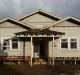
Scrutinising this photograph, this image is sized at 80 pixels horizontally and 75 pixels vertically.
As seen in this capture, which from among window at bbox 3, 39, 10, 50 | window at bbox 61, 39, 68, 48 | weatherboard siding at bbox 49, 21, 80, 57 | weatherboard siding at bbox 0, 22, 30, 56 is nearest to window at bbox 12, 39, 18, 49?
weatherboard siding at bbox 0, 22, 30, 56

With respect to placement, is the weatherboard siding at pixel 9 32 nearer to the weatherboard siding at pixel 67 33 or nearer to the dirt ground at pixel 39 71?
the weatherboard siding at pixel 67 33

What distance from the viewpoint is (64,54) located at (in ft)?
101

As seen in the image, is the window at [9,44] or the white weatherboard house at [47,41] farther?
the window at [9,44]

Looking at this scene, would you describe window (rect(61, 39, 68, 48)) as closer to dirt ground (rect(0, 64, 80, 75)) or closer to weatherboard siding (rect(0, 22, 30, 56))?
weatherboard siding (rect(0, 22, 30, 56))

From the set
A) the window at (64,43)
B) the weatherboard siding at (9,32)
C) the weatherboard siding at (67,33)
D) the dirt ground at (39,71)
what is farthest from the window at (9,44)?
the dirt ground at (39,71)

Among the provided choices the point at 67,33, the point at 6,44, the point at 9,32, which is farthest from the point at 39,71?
the point at 67,33

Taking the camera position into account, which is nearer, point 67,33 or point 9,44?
point 9,44

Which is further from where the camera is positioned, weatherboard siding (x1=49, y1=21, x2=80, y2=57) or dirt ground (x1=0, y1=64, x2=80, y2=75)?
weatherboard siding (x1=49, y1=21, x2=80, y2=57)

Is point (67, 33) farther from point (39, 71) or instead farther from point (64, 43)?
point (39, 71)

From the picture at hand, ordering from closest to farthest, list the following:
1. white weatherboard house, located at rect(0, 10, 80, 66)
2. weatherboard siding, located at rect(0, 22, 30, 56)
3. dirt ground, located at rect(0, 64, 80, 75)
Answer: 1. dirt ground, located at rect(0, 64, 80, 75)
2. white weatherboard house, located at rect(0, 10, 80, 66)
3. weatherboard siding, located at rect(0, 22, 30, 56)

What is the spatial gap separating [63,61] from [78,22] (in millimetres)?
4770

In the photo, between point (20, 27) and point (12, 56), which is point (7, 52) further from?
point (20, 27)

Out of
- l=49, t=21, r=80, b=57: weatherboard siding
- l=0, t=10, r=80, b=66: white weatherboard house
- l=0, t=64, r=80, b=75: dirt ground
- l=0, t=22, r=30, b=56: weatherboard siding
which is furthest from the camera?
l=49, t=21, r=80, b=57: weatherboard siding

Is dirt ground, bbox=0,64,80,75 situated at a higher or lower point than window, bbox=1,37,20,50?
lower
